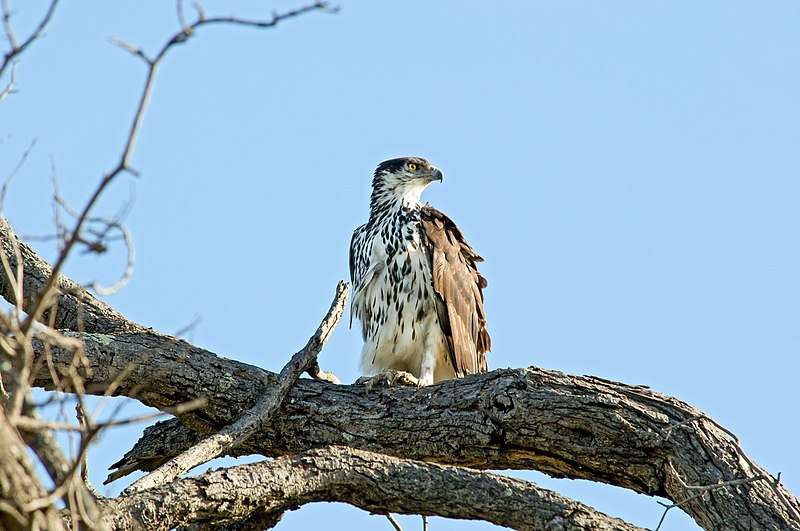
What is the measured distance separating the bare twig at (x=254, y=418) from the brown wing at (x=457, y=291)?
1.03 metres

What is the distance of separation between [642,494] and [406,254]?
258 cm

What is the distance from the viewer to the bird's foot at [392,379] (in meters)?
6.28

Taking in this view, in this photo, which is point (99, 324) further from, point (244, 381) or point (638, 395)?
point (638, 395)

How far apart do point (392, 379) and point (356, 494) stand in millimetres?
1914

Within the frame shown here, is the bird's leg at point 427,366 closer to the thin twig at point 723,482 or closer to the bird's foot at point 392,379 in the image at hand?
the bird's foot at point 392,379

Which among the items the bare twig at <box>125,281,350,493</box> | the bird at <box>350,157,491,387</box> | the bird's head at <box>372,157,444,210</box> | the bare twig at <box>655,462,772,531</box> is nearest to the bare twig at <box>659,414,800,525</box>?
the bare twig at <box>655,462,772,531</box>

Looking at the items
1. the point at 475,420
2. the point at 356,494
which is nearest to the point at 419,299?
the point at 475,420

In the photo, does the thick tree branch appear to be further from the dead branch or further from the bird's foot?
the bird's foot

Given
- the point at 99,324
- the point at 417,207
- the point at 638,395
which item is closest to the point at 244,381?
the point at 99,324

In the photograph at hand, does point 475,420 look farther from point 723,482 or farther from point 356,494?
point 723,482

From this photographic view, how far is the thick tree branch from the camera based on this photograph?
14.1 feet

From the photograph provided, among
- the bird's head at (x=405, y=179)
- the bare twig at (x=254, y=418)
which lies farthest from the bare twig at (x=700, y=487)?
the bird's head at (x=405, y=179)

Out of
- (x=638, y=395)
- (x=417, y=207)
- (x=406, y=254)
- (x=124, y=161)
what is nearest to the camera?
(x=124, y=161)

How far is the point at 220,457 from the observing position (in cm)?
523
